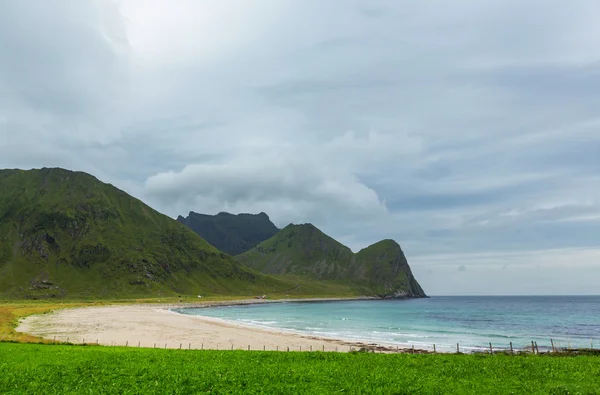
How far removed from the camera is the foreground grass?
30.3 m

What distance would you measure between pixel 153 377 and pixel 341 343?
54.9 m

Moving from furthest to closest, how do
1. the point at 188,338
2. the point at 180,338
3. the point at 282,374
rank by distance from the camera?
the point at 180,338 < the point at 188,338 < the point at 282,374

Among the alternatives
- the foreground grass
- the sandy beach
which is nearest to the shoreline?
the sandy beach

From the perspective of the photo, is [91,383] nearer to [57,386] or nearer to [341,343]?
[57,386]

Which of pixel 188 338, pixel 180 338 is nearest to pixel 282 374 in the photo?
pixel 188 338

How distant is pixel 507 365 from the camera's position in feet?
136

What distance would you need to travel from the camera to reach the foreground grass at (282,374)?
99.5ft

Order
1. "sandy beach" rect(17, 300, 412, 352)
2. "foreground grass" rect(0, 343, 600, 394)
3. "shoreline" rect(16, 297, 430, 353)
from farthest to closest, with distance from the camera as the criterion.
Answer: "sandy beach" rect(17, 300, 412, 352), "shoreline" rect(16, 297, 430, 353), "foreground grass" rect(0, 343, 600, 394)

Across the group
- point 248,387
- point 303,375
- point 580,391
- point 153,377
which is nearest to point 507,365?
point 580,391

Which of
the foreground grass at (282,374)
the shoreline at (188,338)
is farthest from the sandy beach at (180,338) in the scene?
the foreground grass at (282,374)

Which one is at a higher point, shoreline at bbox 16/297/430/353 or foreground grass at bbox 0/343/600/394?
foreground grass at bbox 0/343/600/394

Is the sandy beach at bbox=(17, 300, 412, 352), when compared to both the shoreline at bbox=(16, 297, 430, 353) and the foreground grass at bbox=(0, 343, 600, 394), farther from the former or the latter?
the foreground grass at bbox=(0, 343, 600, 394)

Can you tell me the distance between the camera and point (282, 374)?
35.0 meters

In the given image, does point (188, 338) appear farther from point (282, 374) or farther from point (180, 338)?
point (282, 374)
